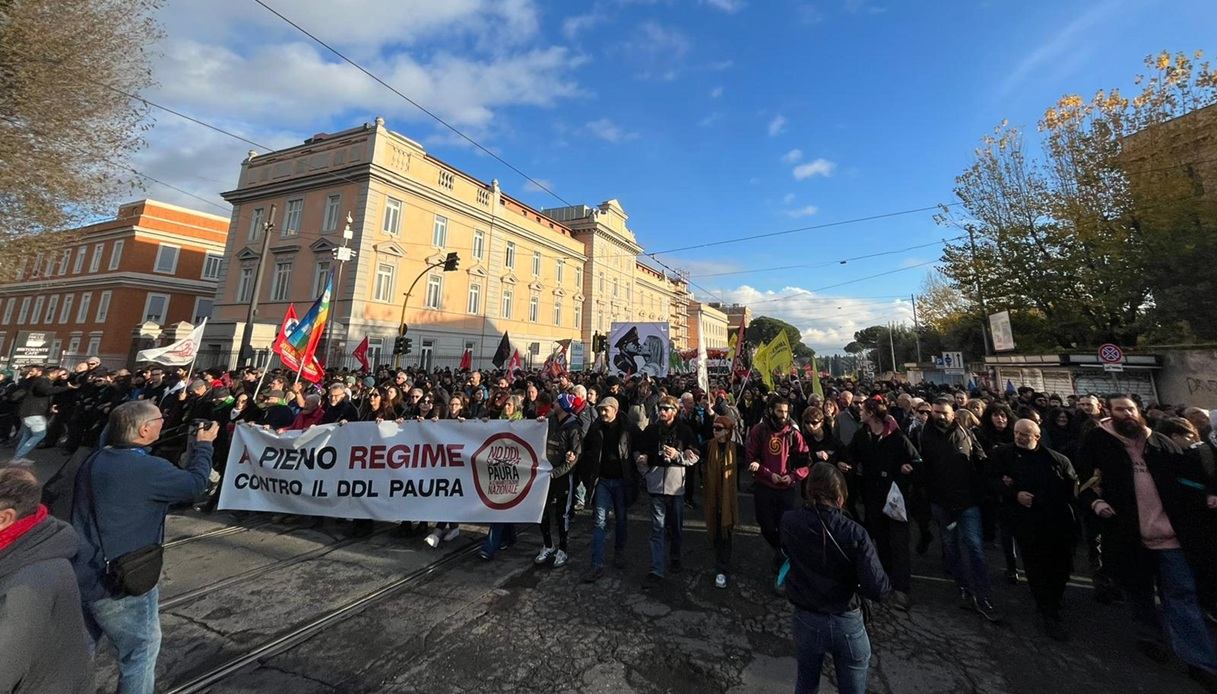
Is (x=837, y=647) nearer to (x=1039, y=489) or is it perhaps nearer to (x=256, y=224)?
(x=1039, y=489)

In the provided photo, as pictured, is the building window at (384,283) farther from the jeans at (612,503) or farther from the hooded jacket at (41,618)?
the hooded jacket at (41,618)

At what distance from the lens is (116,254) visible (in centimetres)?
3819

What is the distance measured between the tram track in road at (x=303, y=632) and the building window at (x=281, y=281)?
91.7ft

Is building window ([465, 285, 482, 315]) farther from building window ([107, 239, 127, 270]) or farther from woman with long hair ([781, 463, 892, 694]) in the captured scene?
building window ([107, 239, 127, 270])

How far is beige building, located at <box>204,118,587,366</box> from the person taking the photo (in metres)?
25.0

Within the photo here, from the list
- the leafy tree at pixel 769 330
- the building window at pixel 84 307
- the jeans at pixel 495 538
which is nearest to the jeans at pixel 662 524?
the jeans at pixel 495 538

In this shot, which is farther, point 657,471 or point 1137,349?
point 1137,349

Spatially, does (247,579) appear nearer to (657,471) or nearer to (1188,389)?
(657,471)

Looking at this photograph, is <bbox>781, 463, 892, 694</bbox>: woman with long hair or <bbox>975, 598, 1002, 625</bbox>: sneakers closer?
<bbox>781, 463, 892, 694</bbox>: woman with long hair

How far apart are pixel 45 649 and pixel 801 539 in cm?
324


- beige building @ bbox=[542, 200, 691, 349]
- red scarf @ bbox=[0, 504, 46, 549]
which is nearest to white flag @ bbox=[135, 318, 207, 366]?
red scarf @ bbox=[0, 504, 46, 549]

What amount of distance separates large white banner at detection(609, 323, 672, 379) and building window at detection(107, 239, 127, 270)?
46997 mm

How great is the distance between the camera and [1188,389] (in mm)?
14164

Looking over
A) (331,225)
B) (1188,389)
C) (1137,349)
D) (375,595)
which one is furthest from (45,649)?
(331,225)
